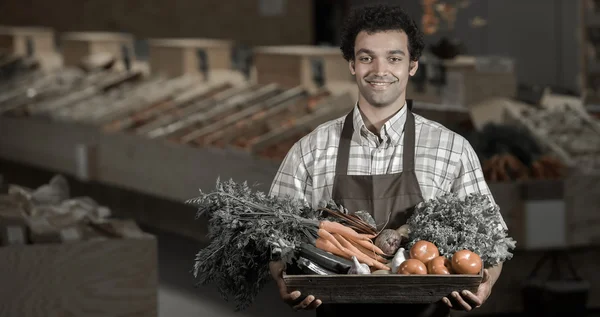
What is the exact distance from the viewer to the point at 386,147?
86.5 inches

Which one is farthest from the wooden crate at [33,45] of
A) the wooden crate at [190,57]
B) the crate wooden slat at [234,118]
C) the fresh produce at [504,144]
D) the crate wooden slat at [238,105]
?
the fresh produce at [504,144]

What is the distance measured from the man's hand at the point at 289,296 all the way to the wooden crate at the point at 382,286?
13 mm

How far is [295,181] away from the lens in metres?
2.22

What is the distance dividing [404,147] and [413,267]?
1.06ft

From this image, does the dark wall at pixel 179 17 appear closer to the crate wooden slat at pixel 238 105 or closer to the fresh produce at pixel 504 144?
the crate wooden slat at pixel 238 105

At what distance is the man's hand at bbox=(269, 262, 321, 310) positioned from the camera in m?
1.99

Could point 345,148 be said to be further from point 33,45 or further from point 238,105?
point 33,45

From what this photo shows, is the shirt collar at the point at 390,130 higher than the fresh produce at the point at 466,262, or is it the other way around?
the shirt collar at the point at 390,130

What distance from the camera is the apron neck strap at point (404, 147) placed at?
2170 millimetres

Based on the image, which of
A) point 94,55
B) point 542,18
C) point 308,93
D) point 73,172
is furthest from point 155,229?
point 542,18

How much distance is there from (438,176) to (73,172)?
17.9 feet

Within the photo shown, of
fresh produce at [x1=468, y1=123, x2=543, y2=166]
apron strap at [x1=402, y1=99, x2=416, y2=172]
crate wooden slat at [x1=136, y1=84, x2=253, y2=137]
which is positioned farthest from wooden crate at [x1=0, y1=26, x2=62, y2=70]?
apron strap at [x1=402, y1=99, x2=416, y2=172]

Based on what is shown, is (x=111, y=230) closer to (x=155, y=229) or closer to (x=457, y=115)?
(x=457, y=115)

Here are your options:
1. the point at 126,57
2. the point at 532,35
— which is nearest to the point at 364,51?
the point at 126,57
